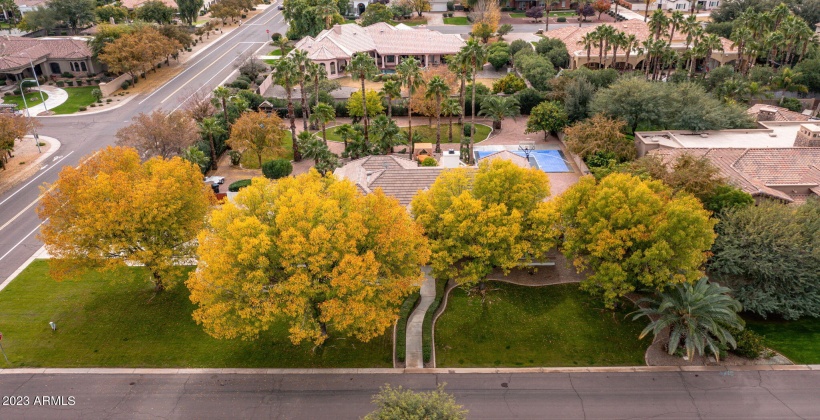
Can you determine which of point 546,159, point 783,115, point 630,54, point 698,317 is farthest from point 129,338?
point 630,54

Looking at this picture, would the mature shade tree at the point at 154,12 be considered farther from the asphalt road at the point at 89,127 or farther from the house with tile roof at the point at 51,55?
the house with tile roof at the point at 51,55

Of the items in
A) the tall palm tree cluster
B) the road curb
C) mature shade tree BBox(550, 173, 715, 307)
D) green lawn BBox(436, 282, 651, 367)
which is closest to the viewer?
the road curb

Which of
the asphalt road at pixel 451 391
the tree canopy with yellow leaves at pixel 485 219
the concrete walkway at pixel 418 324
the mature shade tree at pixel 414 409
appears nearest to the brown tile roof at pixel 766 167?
the tree canopy with yellow leaves at pixel 485 219

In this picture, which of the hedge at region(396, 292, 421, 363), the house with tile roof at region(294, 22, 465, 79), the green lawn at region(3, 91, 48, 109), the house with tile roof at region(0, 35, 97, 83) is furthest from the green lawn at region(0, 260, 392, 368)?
the house with tile roof at region(0, 35, 97, 83)

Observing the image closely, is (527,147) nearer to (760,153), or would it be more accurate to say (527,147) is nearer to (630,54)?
(760,153)

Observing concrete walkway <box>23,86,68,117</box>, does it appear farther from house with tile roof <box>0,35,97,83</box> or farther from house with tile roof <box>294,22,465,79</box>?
house with tile roof <box>294,22,465,79</box>

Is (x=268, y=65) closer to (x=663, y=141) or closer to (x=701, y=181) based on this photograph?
(x=663, y=141)
